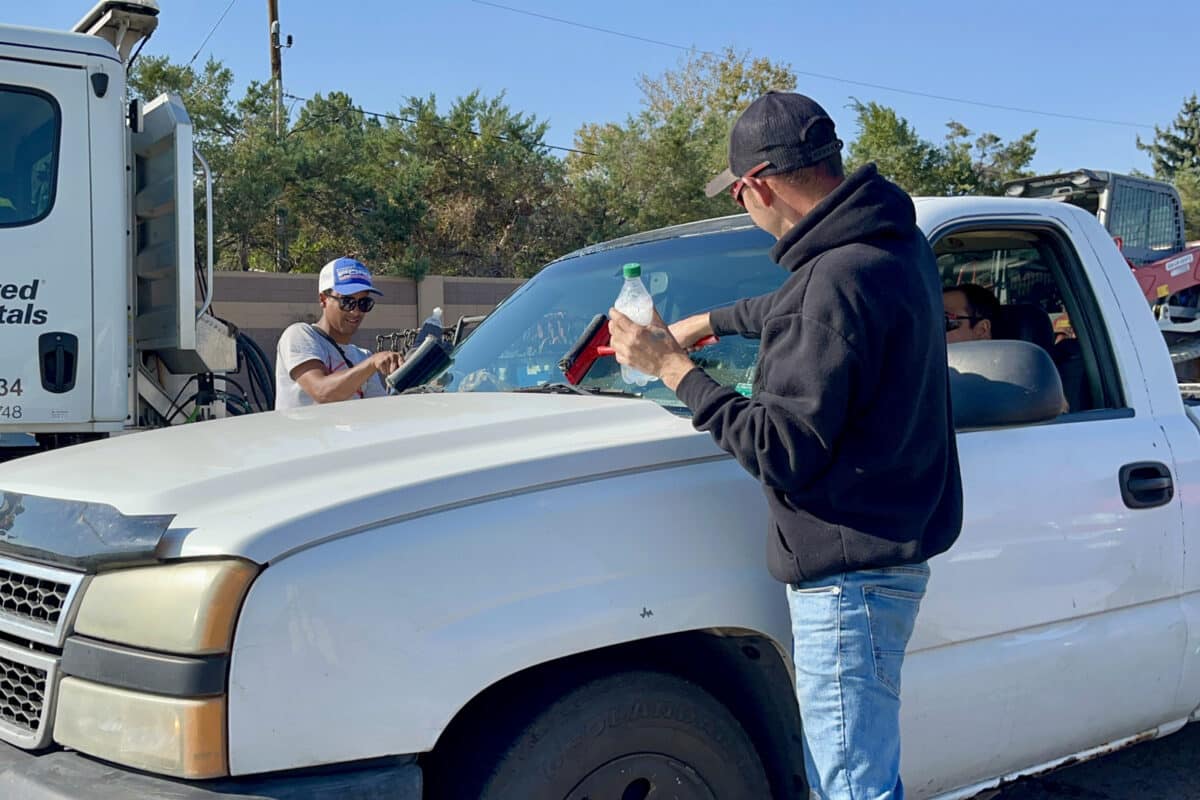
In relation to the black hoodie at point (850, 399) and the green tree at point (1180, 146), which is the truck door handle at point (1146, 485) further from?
the green tree at point (1180, 146)

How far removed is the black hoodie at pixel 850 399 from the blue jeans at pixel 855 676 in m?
0.06

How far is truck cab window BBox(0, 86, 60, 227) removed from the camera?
533 cm

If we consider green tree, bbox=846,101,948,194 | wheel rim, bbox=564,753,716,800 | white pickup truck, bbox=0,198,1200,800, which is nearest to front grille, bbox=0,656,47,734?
white pickup truck, bbox=0,198,1200,800

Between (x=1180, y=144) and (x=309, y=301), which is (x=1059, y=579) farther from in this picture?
(x=1180, y=144)

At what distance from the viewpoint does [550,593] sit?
2.17 metres

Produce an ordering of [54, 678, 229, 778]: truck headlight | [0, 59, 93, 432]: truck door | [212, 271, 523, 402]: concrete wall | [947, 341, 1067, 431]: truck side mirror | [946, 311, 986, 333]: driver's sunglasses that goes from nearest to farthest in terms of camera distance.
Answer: [54, 678, 229, 778]: truck headlight, [947, 341, 1067, 431]: truck side mirror, [946, 311, 986, 333]: driver's sunglasses, [0, 59, 93, 432]: truck door, [212, 271, 523, 402]: concrete wall

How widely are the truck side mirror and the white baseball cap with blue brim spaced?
9.02 ft

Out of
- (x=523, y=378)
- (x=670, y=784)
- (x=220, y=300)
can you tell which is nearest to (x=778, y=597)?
(x=670, y=784)

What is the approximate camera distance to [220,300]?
15555 millimetres

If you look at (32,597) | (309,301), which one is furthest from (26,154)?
(309,301)

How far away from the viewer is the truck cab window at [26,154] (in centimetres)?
533

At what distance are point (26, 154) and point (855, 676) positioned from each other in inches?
190

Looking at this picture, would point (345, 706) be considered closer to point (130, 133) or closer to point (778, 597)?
point (778, 597)

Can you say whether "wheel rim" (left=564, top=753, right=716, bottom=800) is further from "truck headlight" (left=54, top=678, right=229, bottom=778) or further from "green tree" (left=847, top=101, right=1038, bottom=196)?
"green tree" (left=847, top=101, right=1038, bottom=196)
